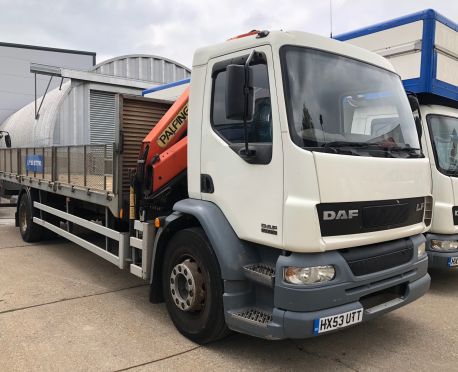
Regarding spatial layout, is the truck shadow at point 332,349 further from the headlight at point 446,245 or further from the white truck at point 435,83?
the white truck at point 435,83

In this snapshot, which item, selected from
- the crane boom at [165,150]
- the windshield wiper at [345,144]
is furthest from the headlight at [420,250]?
the crane boom at [165,150]

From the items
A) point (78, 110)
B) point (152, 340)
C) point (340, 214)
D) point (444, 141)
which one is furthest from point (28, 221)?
point (444, 141)

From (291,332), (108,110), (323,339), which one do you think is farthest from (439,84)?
(108,110)

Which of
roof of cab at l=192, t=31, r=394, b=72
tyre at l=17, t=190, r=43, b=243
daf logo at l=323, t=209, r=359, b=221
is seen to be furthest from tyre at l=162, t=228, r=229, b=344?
tyre at l=17, t=190, r=43, b=243

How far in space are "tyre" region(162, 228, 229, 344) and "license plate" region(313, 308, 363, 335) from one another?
0.80m

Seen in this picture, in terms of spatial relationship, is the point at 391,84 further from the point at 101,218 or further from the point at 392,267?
the point at 101,218

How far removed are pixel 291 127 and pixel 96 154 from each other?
2.99m

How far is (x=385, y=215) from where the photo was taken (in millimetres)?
3326

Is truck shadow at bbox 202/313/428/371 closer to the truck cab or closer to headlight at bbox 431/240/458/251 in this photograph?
the truck cab

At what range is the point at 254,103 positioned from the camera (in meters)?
3.25

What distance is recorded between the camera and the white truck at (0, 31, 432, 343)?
2.97 metres

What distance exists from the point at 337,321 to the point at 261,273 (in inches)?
23.9

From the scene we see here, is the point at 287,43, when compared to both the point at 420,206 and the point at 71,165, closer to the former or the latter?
the point at 420,206

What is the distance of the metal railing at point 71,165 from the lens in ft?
16.4
